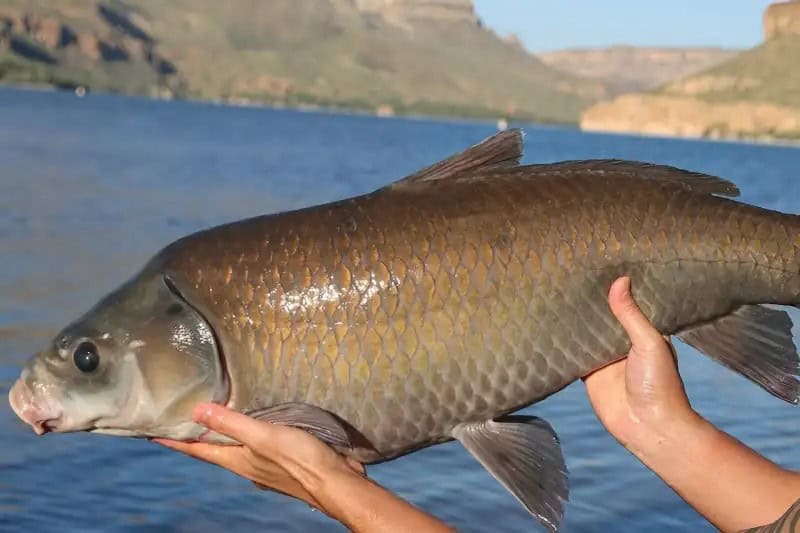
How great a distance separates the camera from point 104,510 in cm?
880

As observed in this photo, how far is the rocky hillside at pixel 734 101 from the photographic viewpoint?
16512cm

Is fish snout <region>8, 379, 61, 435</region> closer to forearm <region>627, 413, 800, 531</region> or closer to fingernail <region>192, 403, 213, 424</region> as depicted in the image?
fingernail <region>192, 403, 213, 424</region>

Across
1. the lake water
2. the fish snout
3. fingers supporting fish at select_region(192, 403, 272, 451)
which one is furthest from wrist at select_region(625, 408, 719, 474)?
the lake water

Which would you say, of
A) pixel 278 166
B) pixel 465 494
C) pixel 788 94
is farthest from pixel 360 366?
pixel 788 94

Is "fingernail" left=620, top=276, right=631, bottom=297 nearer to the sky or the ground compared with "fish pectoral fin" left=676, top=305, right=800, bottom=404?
nearer to the sky

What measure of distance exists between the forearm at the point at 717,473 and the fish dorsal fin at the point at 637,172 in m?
0.80

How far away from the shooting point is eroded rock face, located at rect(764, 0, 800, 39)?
191000 mm

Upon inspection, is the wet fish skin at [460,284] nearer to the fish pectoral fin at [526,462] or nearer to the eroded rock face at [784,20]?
the fish pectoral fin at [526,462]

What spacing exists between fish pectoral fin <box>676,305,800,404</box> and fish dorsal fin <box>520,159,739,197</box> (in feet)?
1.38

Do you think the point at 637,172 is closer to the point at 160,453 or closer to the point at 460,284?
the point at 460,284

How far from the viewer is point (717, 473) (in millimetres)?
3980

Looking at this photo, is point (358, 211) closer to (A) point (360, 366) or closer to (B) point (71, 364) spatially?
(A) point (360, 366)

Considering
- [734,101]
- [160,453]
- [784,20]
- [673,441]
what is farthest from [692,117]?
[673,441]

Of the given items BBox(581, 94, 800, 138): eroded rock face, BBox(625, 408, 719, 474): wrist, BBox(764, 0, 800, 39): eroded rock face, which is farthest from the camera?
BBox(764, 0, 800, 39): eroded rock face
